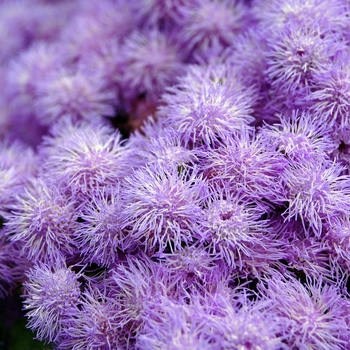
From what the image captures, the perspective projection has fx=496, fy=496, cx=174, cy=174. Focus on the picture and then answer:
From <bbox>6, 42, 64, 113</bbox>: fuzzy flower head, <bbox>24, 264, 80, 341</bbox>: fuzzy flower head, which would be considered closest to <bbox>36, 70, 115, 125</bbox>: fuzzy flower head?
<bbox>6, 42, 64, 113</bbox>: fuzzy flower head

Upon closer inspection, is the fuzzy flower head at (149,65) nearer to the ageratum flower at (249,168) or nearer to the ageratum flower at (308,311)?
the ageratum flower at (249,168)

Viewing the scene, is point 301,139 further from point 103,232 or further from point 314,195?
point 103,232

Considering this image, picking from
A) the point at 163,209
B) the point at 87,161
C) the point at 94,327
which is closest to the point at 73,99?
the point at 87,161

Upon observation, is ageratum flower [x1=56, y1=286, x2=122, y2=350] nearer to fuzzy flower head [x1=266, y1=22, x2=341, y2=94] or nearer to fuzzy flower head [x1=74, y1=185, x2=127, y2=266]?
fuzzy flower head [x1=74, y1=185, x2=127, y2=266]

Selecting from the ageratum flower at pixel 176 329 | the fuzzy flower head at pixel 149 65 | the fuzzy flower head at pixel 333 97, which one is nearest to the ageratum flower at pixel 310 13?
the fuzzy flower head at pixel 333 97

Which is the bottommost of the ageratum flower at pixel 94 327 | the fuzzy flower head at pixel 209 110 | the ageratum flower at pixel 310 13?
the ageratum flower at pixel 94 327

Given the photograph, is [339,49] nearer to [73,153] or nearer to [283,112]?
[283,112]
